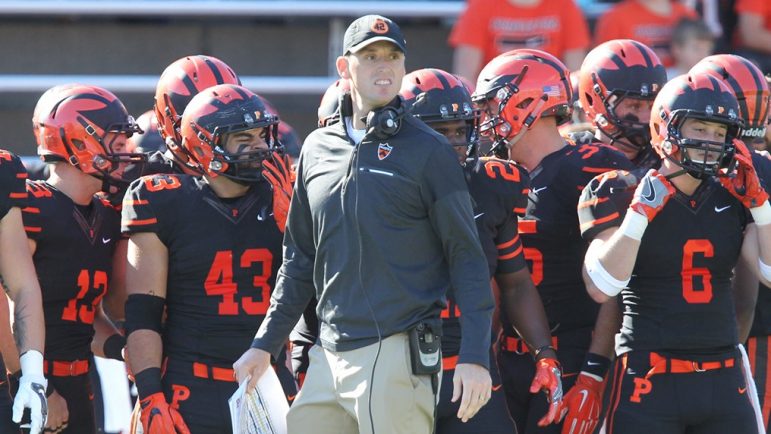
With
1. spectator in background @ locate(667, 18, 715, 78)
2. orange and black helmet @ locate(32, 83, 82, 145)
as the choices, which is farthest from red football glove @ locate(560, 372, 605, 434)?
spectator in background @ locate(667, 18, 715, 78)

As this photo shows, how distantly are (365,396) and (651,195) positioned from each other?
56.0 inches

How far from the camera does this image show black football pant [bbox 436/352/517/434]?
497 centimetres

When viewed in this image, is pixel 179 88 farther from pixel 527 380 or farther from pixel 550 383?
pixel 550 383

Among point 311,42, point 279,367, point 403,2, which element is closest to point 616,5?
point 403,2

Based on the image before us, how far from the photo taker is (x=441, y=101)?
5.43 m

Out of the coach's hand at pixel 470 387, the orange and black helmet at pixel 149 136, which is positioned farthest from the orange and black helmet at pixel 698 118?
the orange and black helmet at pixel 149 136

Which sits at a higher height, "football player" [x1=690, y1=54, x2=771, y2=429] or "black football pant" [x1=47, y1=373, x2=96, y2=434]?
"football player" [x1=690, y1=54, x2=771, y2=429]

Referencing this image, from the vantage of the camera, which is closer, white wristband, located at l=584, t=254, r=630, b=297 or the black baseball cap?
the black baseball cap

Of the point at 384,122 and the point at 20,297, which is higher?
the point at 384,122

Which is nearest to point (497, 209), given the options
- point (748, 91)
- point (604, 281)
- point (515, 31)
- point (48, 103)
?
point (604, 281)

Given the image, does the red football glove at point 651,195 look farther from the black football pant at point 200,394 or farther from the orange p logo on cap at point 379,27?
the black football pant at point 200,394

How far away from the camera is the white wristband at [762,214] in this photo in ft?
16.8

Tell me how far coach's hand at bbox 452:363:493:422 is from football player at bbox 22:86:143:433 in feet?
6.59

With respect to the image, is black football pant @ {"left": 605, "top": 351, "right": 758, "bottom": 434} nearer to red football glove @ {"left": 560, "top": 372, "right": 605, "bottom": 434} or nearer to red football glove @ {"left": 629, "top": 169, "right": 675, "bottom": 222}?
red football glove @ {"left": 560, "top": 372, "right": 605, "bottom": 434}
